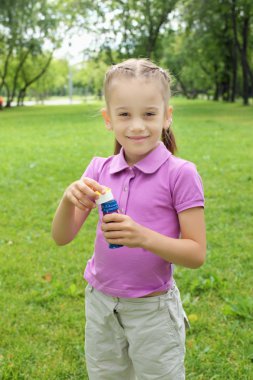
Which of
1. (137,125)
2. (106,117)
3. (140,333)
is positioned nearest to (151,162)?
(137,125)

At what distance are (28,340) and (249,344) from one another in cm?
149

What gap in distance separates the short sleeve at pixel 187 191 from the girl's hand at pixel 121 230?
0.23 meters

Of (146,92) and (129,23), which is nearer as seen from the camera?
(146,92)

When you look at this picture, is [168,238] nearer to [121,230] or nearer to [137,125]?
[121,230]

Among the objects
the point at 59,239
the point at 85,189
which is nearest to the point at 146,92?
the point at 85,189

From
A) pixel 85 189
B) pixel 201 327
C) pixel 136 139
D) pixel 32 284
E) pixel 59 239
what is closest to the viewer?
pixel 85 189

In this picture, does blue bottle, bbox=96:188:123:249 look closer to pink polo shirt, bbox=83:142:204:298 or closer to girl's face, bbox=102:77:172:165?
pink polo shirt, bbox=83:142:204:298

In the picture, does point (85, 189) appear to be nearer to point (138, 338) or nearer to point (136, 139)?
point (136, 139)

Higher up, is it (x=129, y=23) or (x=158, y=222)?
(x=129, y=23)

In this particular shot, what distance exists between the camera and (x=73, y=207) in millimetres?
1868

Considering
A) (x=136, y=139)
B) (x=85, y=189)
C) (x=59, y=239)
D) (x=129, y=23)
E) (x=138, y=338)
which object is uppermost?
(x=129, y=23)

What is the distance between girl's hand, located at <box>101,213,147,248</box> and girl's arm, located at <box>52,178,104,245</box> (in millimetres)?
111

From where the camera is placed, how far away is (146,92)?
68.1 inches

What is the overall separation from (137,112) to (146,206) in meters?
0.36
